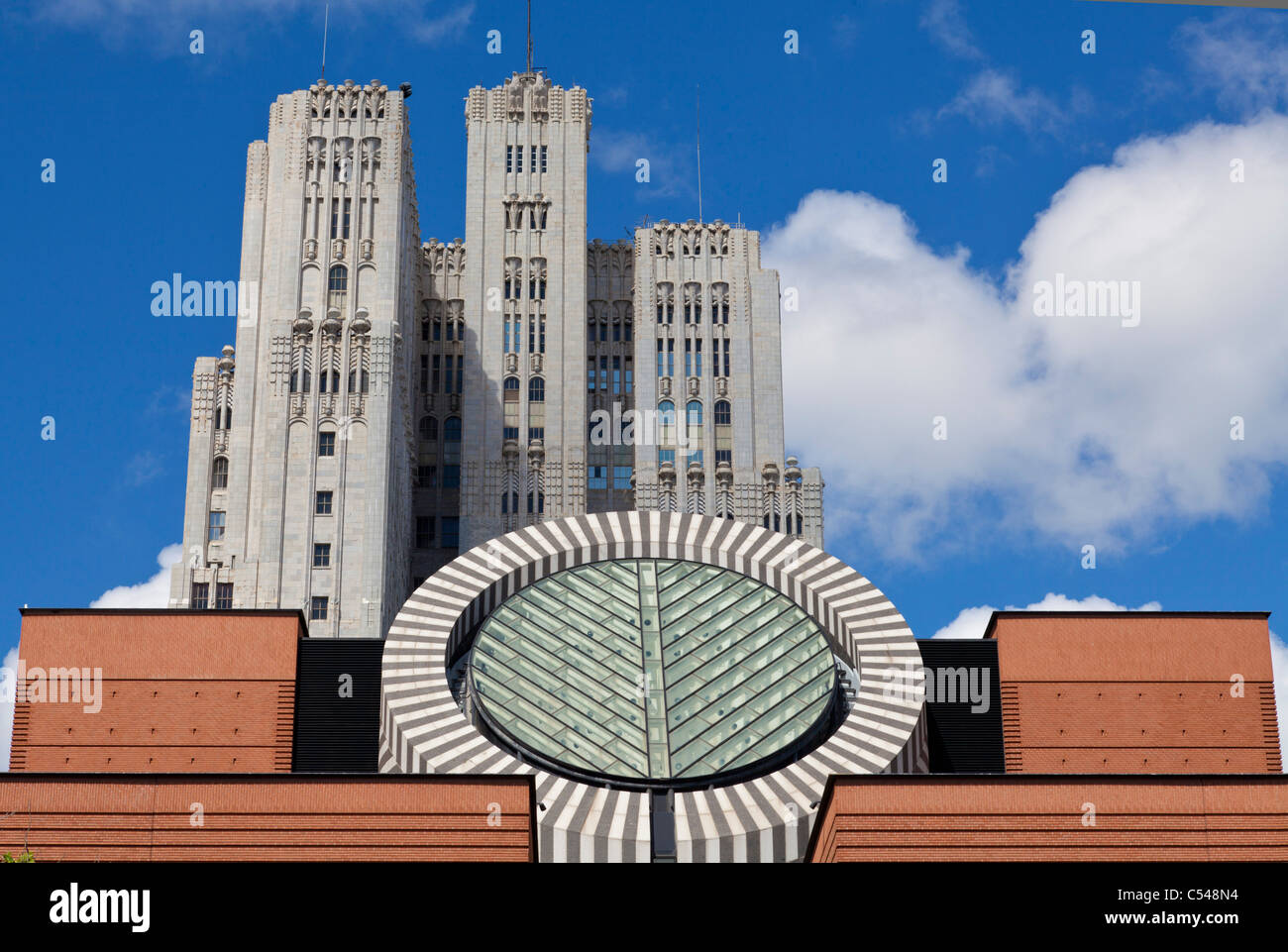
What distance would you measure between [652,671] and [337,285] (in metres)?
74.5

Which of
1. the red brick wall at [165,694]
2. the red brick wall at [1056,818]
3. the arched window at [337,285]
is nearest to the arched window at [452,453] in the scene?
the arched window at [337,285]

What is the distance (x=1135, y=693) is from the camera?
52031mm

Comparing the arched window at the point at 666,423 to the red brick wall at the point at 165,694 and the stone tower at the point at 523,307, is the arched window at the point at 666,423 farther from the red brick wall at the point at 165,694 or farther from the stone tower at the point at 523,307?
the red brick wall at the point at 165,694

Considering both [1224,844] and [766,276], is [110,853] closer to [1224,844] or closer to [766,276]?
[1224,844]

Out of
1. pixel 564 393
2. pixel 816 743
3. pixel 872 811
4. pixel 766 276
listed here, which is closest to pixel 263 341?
pixel 564 393

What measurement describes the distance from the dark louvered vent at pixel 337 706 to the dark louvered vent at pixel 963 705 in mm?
14888

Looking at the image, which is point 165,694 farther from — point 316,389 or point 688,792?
point 316,389

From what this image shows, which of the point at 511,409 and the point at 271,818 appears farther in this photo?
the point at 511,409

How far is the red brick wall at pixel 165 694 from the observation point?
168 ft

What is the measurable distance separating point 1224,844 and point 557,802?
48.8 ft

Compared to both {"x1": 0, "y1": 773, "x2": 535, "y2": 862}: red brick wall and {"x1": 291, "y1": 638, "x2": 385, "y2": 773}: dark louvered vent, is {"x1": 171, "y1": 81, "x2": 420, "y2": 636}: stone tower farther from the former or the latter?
{"x1": 0, "y1": 773, "x2": 535, "y2": 862}: red brick wall

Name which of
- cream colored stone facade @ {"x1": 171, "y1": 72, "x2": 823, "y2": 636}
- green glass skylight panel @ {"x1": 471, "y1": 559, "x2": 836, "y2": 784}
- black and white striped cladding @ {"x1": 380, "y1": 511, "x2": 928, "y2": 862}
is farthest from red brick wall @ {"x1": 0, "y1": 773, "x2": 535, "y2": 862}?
cream colored stone facade @ {"x1": 171, "y1": 72, "x2": 823, "y2": 636}

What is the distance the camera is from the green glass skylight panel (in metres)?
47.1

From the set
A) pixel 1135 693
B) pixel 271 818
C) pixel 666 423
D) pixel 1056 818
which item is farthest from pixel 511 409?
pixel 1056 818
